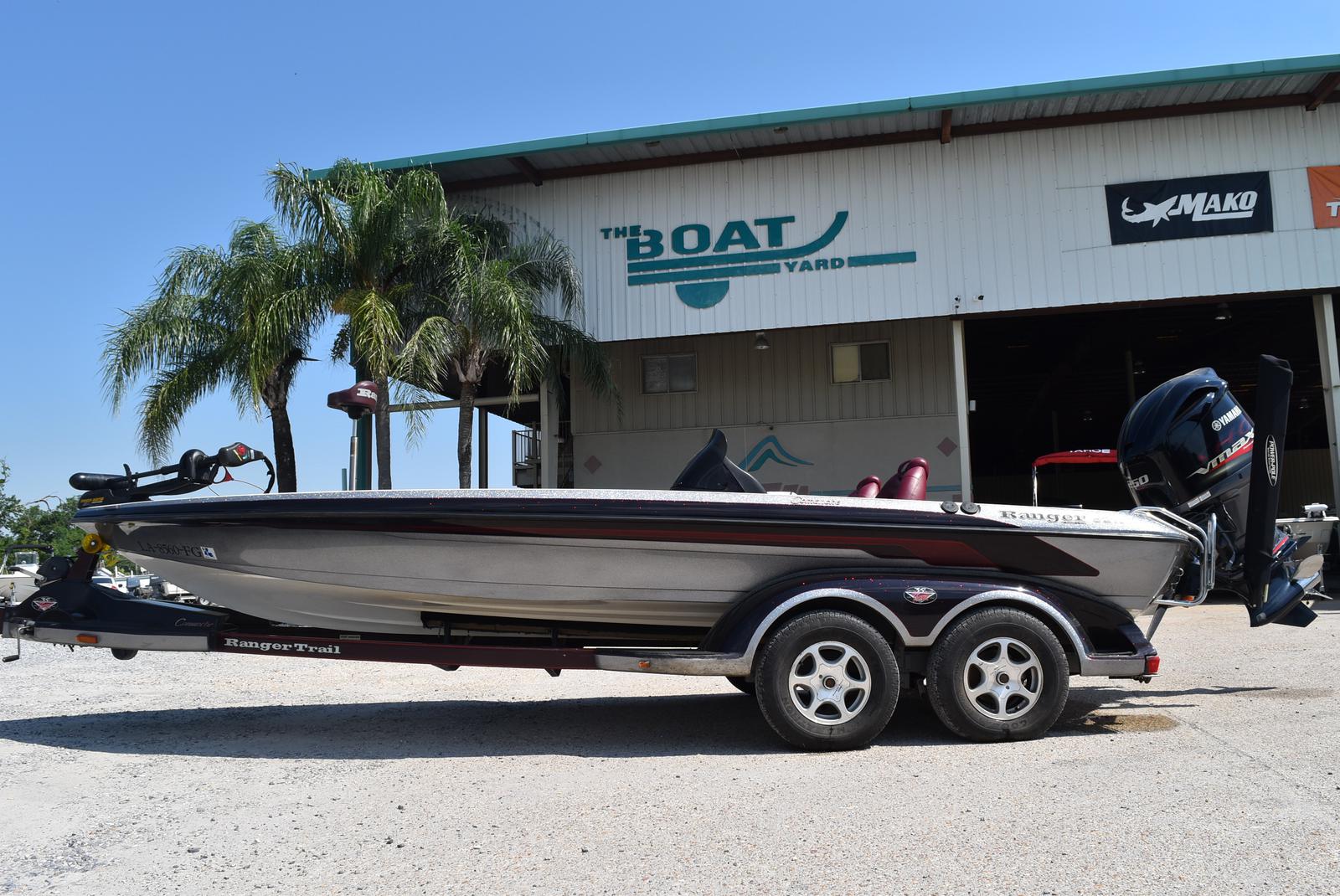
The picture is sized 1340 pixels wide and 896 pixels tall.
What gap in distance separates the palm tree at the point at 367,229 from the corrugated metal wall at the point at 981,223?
294 cm

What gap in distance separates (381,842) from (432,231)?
41.6 ft

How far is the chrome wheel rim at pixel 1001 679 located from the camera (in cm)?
469

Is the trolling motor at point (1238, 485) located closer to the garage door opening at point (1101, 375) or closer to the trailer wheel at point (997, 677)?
the trailer wheel at point (997, 677)

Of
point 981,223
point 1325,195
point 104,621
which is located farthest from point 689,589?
point 1325,195

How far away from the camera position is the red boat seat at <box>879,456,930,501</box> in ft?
17.4

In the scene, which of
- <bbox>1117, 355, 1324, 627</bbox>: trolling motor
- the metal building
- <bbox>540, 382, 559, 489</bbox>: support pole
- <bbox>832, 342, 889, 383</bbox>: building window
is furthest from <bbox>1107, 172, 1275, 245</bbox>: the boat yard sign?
<bbox>1117, 355, 1324, 627</bbox>: trolling motor

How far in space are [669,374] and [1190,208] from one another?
8.86 meters

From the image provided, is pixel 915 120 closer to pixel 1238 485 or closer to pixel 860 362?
pixel 860 362

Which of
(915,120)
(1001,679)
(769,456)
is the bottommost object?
(1001,679)

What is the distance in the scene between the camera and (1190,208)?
48.1 ft

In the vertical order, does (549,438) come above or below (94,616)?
above

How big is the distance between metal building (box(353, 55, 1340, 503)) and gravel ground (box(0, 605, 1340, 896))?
32.1 ft

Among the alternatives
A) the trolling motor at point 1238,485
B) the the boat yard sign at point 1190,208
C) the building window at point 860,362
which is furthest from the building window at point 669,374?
the trolling motor at point 1238,485

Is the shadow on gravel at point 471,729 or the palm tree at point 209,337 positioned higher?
the palm tree at point 209,337
